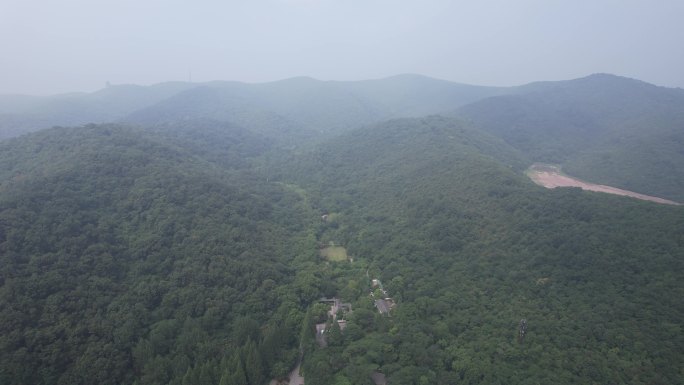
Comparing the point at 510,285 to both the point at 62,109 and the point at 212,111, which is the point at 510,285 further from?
the point at 62,109

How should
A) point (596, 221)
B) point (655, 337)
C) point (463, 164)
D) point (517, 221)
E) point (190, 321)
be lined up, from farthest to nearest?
1. point (463, 164)
2. point (517, 221)
3. point (596, 221)
4. point (190, 321)
5. point (655, 337)

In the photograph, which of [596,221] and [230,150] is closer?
[596,221]

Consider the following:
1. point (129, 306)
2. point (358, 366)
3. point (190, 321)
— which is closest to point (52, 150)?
point (129, 306)

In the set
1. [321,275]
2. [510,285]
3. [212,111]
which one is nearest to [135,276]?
[321,275]

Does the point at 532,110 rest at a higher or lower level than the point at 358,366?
higher

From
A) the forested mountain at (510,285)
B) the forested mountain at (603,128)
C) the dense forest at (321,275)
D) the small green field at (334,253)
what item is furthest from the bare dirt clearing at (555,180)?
the small green field at (334,253)

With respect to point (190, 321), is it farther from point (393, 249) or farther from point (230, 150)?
point (230, 150)
